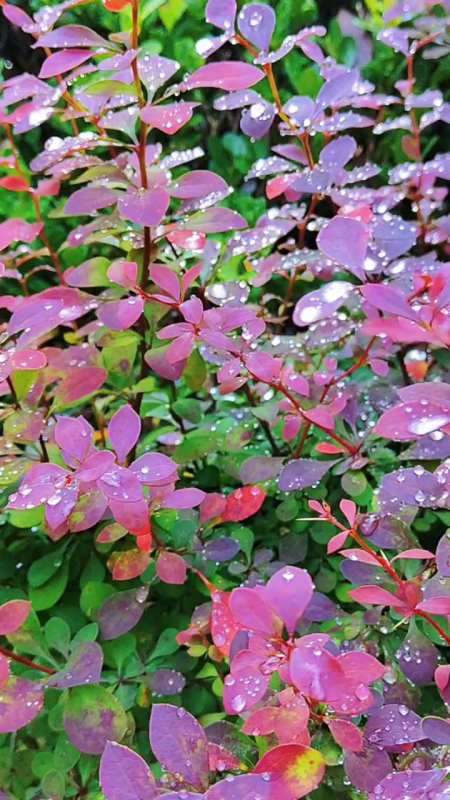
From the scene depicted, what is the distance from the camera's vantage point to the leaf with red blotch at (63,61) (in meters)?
0.81

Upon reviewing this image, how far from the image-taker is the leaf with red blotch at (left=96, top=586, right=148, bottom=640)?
84 centimetres

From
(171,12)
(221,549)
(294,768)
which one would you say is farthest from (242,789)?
(171,12)

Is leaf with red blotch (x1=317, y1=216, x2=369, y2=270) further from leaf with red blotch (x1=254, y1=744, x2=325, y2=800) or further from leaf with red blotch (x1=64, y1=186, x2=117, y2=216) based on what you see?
leaf with red blotch (x1=254, y1=744, x2=325, y2=800)

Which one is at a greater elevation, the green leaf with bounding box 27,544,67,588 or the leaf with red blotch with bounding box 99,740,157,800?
the leaf with red blotch with bounding box 99,740,157,800

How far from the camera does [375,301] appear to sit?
0.72m

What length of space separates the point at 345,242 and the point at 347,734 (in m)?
0.44

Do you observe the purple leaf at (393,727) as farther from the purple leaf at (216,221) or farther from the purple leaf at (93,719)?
the purple leaf at (216,221)

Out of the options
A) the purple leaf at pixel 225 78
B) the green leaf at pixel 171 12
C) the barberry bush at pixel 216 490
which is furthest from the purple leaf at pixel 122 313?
the green leaf at pixel 171 12

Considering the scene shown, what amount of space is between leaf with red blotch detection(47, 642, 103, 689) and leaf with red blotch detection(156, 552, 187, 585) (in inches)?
3.9

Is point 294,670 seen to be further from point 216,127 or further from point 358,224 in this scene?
point 216,127

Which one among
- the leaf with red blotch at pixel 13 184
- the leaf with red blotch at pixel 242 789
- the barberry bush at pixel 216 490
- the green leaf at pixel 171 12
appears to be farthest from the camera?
the green leaf at pixel 171 12

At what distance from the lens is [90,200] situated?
0.87m

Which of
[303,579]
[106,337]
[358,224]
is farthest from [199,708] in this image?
[358,224]

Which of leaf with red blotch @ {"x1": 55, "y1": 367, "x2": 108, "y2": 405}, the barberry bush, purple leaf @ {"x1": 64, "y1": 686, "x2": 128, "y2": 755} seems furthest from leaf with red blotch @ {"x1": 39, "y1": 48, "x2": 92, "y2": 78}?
purple leaf @ {"x1": 64, "y1": 686, "x2": 128, "y2": 755}
